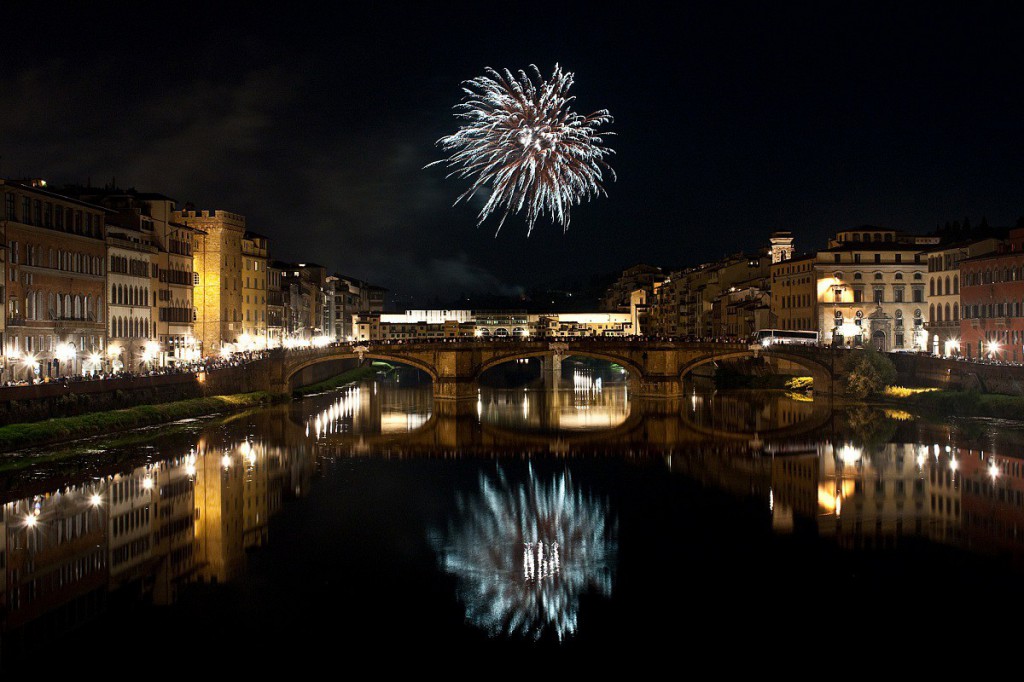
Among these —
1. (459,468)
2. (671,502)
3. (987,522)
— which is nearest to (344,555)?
(671,502)

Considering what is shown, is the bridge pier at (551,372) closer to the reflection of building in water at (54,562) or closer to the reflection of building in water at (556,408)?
the reflection of building in water at (556,408)

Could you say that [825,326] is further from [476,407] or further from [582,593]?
[582,593]

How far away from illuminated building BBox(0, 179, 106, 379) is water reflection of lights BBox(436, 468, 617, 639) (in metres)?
31.1

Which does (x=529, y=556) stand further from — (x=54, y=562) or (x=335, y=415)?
(x=335, y=415)

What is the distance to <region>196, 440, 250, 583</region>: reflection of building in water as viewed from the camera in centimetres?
3077

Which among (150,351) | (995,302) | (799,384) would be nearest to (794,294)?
(799,384)

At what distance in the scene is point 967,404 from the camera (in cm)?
6612

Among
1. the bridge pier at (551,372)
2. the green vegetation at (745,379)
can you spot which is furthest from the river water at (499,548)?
the bridge pier at (551,372)

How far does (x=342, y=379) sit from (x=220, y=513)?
257ft

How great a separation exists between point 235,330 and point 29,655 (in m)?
79.3

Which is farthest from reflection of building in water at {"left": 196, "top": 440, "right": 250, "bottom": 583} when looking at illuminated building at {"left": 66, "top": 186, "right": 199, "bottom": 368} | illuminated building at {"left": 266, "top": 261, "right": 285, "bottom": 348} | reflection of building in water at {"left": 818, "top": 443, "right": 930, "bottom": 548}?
illuminated building at {"left": 266, "top": 261, "right": 285, "bottom": 348}

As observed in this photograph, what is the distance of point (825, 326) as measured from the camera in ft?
335

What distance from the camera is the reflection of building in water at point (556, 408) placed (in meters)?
70.9

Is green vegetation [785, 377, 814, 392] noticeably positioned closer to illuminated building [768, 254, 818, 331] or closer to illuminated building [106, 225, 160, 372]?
illuminated building [768, 254, 818, 331]
